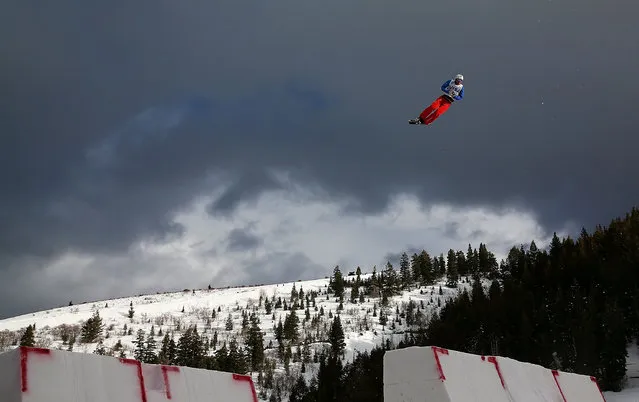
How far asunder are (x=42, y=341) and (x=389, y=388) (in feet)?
499

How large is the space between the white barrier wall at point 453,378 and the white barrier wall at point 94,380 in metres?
3.31

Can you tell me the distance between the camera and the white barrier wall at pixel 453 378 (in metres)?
10.7

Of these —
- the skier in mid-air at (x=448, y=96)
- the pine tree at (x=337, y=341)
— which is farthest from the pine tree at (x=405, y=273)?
the skier in mid-air at (x=448, y=96)

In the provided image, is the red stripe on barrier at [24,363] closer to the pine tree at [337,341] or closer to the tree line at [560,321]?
the tree line at [560,321]

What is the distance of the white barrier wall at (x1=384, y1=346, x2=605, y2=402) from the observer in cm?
Answer: 1071

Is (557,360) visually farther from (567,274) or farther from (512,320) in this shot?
(567,274)

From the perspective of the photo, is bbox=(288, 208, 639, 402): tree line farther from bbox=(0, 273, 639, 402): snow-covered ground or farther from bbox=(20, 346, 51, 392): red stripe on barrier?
bbox=(20, 346, 51, 392): red stripe on barrier

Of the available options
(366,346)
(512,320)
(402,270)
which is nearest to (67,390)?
(512,320)

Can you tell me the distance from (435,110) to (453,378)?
1164cm

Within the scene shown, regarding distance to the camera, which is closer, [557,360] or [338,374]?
[557,360]

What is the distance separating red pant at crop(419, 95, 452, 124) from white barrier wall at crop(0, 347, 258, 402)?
13.0 meters

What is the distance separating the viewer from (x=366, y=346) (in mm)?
114312

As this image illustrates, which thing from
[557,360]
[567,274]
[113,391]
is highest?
[567,274]

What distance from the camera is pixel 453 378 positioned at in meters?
11.0
